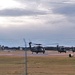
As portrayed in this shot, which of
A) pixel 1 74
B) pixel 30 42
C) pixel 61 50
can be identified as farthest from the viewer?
pixel 61 50

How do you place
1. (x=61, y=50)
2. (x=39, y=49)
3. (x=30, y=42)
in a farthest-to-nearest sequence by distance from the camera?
(x=61, y=50)
(x=39, y=49)
(x=30, y=42)

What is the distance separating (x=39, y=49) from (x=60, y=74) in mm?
64011

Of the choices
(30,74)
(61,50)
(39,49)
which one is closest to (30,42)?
(30,74)

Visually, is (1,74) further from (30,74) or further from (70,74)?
(70,74)

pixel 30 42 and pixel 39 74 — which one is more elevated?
pixel 30 42

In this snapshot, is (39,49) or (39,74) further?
(39,49)

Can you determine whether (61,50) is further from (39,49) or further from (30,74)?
(30,74)

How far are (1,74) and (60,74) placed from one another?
410 centimetres

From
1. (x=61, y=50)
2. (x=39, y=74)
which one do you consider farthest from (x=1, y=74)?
(x=61, y=50)

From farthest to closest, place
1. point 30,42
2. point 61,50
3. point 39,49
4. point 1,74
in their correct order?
point 61,50, point 39,49, point 1,74, point 30,42

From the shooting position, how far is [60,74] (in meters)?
25.9

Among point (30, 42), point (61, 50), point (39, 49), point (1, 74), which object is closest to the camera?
point (30, 42)

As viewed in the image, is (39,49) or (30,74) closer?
(30,74)

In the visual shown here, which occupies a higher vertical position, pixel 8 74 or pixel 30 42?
pixel 30 42
